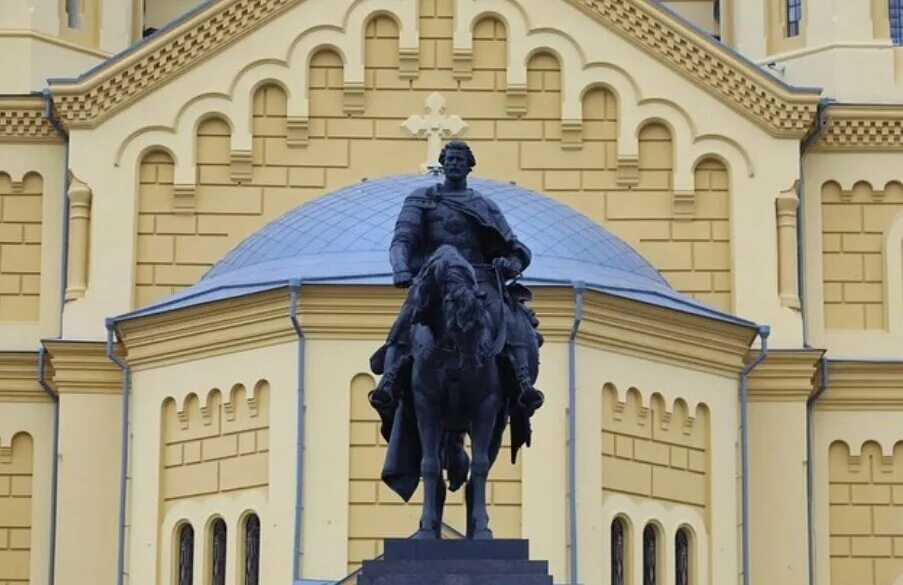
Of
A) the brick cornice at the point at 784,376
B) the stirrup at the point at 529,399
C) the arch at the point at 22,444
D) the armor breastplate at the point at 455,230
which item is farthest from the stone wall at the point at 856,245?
the stirrup at the point at 529,399

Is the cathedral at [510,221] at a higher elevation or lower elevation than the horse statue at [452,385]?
higher

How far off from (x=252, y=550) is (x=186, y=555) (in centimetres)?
102

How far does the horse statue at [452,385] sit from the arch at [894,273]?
18.8 metres

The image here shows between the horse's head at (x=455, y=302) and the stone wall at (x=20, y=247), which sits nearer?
the horse's head at (x=455, y=302)

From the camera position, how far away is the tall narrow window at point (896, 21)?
41875 millimetres

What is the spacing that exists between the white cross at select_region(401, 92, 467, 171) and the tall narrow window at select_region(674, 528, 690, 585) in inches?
215

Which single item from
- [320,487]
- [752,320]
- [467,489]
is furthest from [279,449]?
[467,489]

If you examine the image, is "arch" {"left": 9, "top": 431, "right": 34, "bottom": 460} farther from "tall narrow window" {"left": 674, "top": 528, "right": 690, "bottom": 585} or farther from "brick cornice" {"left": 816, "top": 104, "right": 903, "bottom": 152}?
A: "brick cornice" {"left": 816, "top": 104, "right": 903, "bottom": 152}

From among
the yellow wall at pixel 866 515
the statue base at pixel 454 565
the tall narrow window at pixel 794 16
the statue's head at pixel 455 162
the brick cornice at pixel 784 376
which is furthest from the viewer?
the tall narrow window at pixel 794 16

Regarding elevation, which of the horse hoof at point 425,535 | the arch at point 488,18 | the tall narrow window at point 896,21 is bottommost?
the horse hoof at point 425,535

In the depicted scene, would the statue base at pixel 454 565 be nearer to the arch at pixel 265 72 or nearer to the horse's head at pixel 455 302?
the horse's head at pixel 455 302

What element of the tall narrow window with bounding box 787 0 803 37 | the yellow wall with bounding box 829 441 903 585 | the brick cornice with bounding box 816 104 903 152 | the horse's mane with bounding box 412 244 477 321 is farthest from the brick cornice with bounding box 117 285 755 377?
the horse's mane with bounding box 412 244 477 321

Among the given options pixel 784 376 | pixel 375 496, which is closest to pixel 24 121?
pixel 375 496

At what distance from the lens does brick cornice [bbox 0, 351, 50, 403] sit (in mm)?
39938
